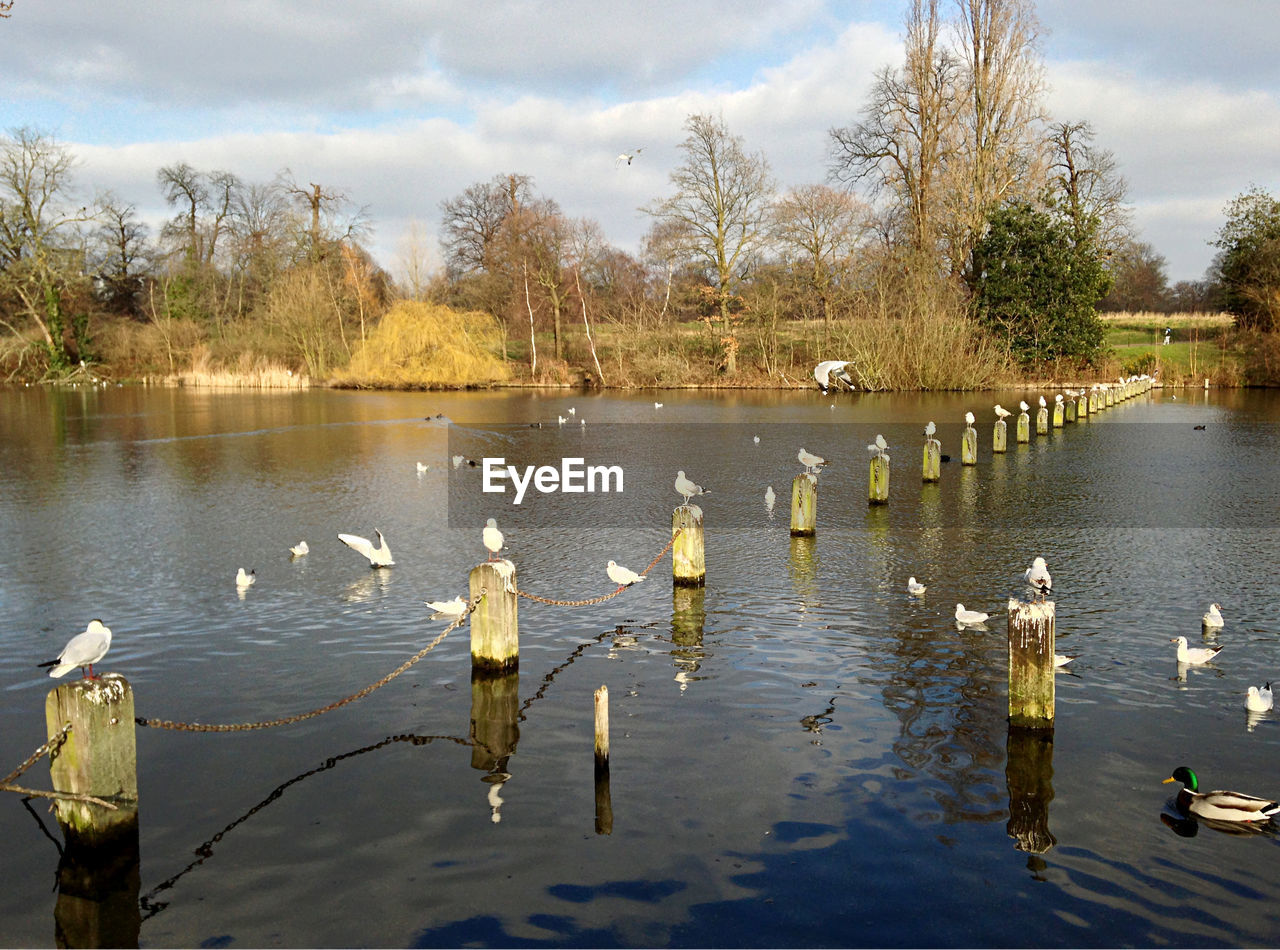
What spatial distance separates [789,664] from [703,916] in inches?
141

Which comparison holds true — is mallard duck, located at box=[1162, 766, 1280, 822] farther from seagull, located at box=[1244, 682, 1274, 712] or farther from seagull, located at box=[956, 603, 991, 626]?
seagull, located at box=[956, 603, 991, 626]

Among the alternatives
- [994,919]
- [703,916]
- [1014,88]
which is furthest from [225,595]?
[1014,88]

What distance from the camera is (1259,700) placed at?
6816 mm

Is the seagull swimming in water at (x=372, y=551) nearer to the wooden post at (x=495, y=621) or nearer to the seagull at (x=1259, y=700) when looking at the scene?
the wooden post at (x=495, y=621)

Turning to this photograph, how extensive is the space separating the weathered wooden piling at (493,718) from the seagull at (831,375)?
34127 mm

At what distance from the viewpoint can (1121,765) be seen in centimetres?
609

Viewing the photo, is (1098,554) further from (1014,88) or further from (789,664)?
(1014,88)

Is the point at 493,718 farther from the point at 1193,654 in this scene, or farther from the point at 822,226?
the point at 822,226

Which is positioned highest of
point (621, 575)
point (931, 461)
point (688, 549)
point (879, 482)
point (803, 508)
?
point (931, 461)

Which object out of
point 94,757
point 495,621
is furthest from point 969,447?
point 94,757

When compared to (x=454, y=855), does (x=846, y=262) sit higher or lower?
higher

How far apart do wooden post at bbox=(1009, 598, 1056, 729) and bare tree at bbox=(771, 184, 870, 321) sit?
43.1 metres

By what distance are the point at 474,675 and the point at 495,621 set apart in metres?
0.51

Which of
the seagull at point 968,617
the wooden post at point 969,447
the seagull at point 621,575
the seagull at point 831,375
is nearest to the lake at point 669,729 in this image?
the seagull at point 968,617
